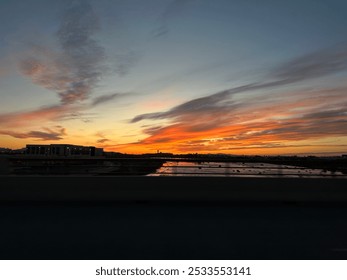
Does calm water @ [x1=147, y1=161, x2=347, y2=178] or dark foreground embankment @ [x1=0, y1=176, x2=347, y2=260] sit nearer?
dark foreground embankment @ [x1=0, y1=176, x2=347, y2=260]

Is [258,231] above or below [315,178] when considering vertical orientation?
below

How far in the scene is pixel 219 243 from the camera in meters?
6.30

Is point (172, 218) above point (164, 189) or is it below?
below

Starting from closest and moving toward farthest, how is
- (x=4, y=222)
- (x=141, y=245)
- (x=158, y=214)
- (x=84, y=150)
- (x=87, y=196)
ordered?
(x=141, y=245) → (x=4, y=222) → (x=158, y=214) → (x=87, y=196) → (x=84, y=150)

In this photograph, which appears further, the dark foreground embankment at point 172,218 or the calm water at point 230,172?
the calm water at point 230,172

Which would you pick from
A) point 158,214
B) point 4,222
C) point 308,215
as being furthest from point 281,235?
point 4,222

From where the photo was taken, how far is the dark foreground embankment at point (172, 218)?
5.89m

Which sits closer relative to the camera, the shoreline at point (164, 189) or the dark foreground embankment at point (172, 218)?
the dark foreground embankment at point (172, 218)

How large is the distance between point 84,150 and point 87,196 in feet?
347

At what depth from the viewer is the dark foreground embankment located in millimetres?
5891

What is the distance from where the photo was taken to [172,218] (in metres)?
8.41

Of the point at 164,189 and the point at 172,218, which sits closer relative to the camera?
the point at 172,218

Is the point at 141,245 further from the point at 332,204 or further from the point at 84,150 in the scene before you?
the point at 84,150

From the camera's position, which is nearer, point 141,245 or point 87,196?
point 141,245
